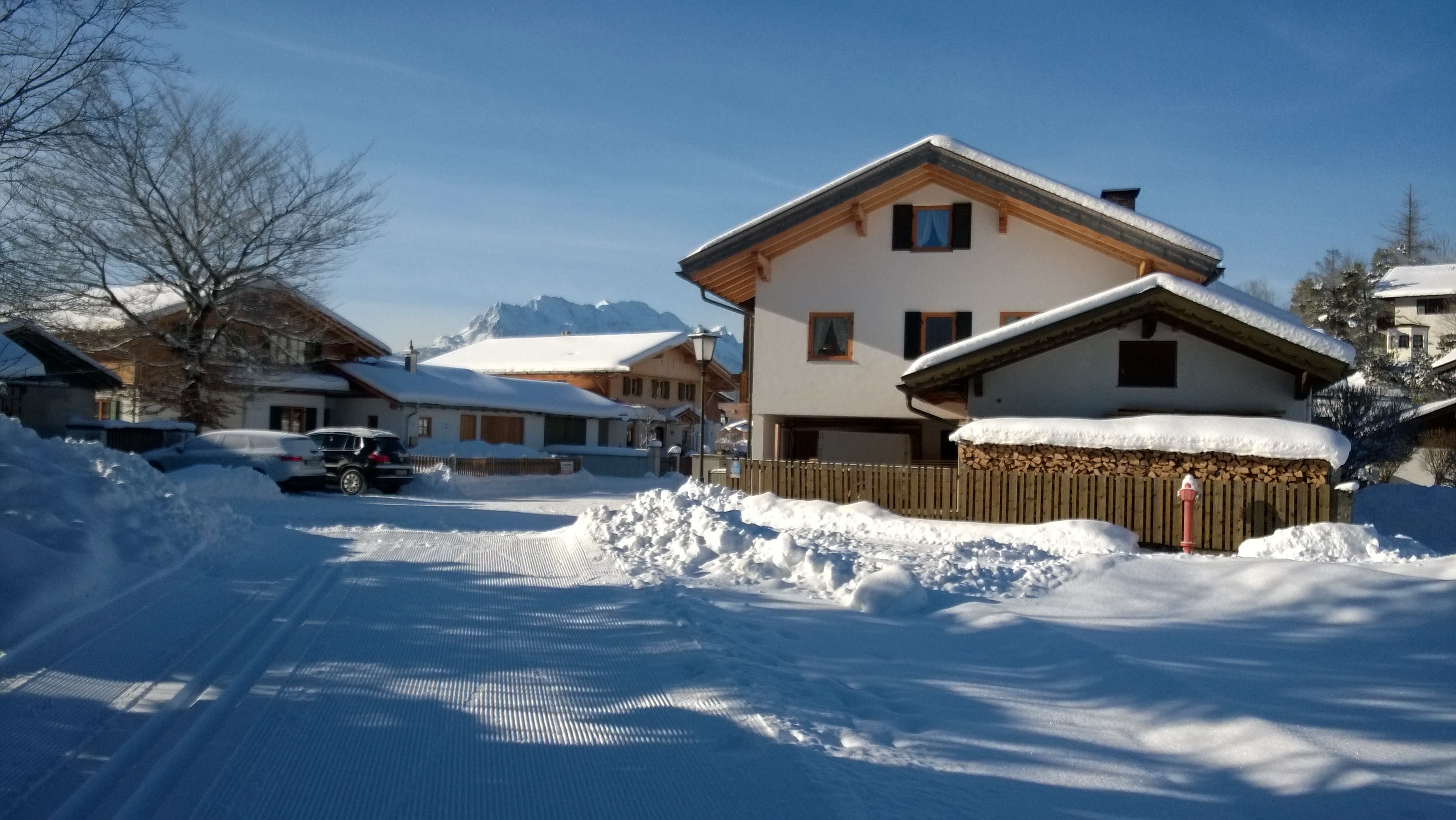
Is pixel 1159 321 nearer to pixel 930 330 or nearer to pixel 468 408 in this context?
pixel 930 330

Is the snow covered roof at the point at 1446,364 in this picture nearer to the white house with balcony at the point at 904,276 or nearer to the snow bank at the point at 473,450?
the white house with balcony at the point at 904,276

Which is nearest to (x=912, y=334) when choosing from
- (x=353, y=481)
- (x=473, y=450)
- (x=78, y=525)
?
(x=353, y=481)

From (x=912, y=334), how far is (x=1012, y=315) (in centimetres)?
234

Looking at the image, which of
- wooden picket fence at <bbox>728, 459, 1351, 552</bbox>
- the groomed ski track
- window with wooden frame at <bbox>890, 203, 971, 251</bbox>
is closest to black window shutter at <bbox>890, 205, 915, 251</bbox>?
window with wooden frame at <bbox>890, 203, 971, 251</bbox>

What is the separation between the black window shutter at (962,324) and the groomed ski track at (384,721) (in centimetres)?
1658

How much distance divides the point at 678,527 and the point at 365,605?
4719mm

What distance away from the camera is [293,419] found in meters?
36.4

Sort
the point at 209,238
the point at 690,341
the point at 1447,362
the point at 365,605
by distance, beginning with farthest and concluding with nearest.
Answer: the point at 1447,362
the point at 209,238
the point at 690,341
the point at 365,605

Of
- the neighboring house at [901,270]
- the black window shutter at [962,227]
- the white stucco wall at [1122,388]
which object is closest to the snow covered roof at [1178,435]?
the white stucco wall at [1122,388]

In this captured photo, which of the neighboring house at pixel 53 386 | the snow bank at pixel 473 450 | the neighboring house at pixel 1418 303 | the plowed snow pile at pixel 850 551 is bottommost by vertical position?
the plowed snow pile at pixel 850 551

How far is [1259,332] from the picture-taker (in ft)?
57.3

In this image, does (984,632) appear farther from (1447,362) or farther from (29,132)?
(1447,362)

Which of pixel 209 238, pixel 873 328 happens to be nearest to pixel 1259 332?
pixel 873 328

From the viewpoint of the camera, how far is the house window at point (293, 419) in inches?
1393
